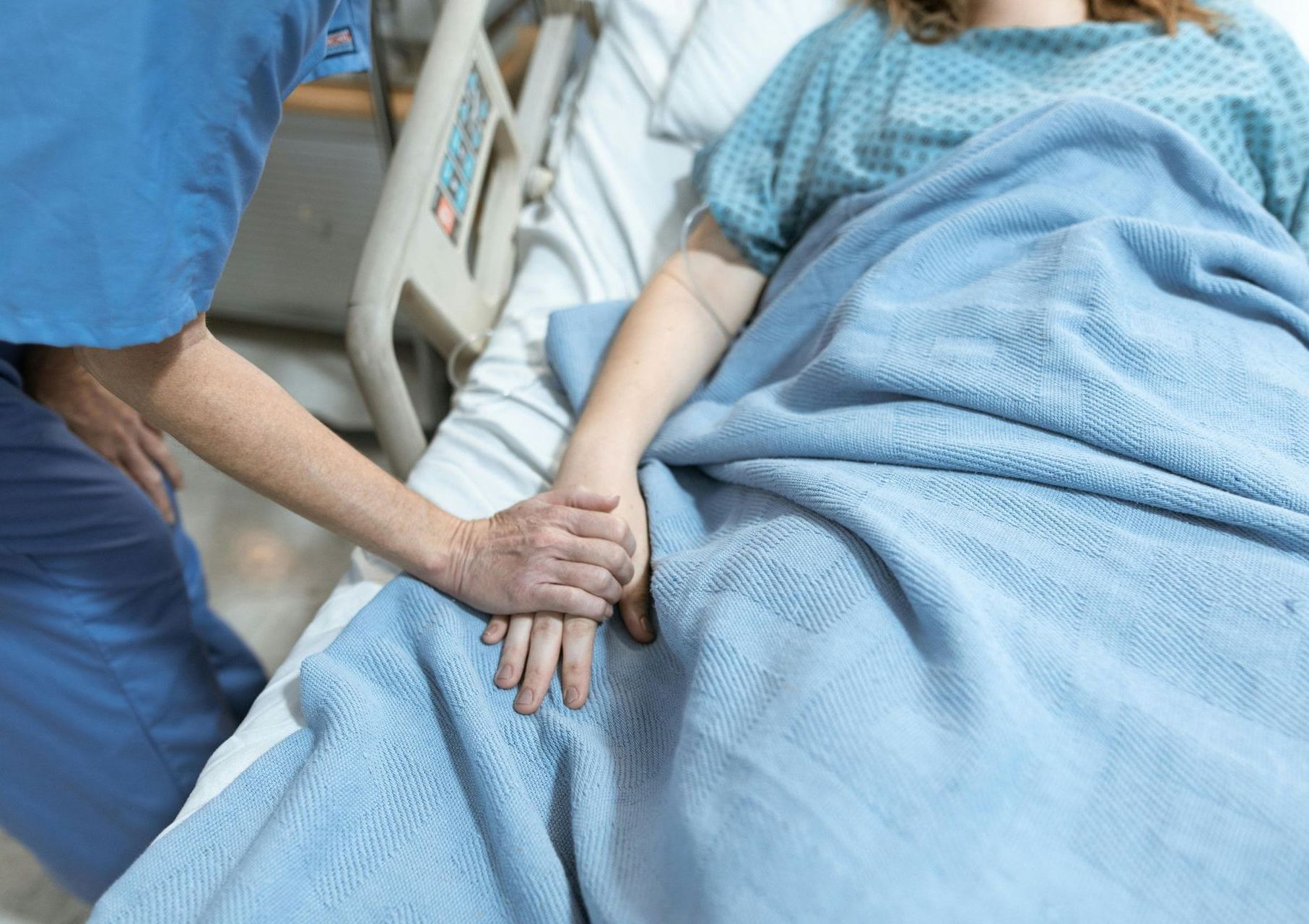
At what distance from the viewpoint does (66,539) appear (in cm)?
89

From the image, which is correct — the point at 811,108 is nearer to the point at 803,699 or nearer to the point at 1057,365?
the point at 1057,365

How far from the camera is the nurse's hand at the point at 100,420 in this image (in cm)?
108

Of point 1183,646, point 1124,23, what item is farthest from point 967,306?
point 1124,23

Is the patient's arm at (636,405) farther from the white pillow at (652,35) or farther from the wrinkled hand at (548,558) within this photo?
the white pillow at (652,35)

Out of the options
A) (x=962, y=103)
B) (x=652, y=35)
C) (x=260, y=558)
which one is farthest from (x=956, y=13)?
(x=260, y=558)

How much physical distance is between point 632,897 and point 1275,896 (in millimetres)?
381

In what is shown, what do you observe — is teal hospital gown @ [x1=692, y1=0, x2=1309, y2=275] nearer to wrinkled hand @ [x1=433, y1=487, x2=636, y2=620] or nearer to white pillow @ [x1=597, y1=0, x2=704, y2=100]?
white pillow @ [x1=597, y1=0, x2=704, y2=100]

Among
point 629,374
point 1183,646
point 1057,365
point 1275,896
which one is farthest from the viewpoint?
point 629,374

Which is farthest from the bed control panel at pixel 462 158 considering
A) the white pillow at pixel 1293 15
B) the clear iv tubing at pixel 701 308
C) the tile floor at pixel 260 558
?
the white pillow at pixel 1293 15

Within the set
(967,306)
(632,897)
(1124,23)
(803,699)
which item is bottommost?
(632,897)

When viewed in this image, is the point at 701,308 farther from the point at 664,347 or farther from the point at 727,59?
the point at 727,59

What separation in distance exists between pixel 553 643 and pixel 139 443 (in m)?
0.84

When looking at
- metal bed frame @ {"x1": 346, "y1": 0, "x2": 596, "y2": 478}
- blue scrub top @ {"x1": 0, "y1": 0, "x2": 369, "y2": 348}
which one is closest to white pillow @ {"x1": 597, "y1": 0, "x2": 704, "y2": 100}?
metal bed frame @ {"x1": 346, "y1": 0, "x2": 596, "y2": 478}

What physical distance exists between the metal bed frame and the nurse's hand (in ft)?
1.10
